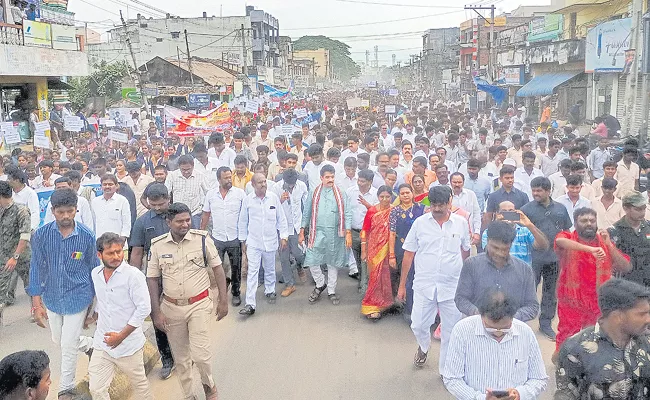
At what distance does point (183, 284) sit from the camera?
5.05 meters

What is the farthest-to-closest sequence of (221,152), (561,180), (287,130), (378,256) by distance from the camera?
(287,130)
(221,152)
(561,180)
(378,256)

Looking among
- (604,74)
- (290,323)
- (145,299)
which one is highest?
(604,74)

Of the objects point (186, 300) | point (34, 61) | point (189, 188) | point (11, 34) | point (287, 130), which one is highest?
point (11, 34)

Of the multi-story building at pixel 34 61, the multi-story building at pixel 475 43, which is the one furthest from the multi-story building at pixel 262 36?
the multi-story building at pixel 34 61

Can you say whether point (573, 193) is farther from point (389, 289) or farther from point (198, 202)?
point (198, 202)

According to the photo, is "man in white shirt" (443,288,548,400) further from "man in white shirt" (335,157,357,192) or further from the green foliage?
the green foliage

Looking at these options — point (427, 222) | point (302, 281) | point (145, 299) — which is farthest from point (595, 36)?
point (145, 299)

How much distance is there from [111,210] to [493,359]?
16.9 feet

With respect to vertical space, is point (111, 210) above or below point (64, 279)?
above

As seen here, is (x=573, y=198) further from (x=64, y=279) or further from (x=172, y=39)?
(x=172, y=39)

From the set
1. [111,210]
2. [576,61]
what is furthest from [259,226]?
[576,61]

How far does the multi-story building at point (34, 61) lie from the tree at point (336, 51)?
105766 mm

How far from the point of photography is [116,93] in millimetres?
39250

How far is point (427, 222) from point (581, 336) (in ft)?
8.14
